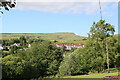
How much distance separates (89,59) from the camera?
3553cm

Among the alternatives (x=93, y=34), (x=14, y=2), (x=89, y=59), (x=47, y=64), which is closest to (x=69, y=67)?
(x=89, y=59)

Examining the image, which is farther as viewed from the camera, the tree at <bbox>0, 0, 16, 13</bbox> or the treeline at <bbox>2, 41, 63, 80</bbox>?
the treeline at <bbox>2, 41, 63, 80</bbox>

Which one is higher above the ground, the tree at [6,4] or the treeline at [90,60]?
the tree at [6,4]

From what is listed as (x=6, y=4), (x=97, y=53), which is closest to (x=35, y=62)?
(x=97, y=53)

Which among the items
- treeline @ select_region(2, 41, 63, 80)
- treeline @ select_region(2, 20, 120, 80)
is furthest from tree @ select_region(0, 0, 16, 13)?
treeline @ select_region(2, 41, 63, 80)

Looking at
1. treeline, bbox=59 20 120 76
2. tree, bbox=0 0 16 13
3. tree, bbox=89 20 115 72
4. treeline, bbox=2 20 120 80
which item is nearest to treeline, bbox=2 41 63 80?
treeline, bbox=2 20 120 80

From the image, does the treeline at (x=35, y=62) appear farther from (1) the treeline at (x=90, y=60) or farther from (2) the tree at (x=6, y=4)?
(2) the tree at (x=6, y=4)

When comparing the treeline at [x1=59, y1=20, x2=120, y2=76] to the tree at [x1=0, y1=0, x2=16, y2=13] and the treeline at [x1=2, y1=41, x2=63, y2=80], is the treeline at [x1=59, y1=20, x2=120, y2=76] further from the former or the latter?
the tree at [x1=0, y1=0, x2=16, y2=13]

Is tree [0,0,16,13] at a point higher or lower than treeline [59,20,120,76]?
higher

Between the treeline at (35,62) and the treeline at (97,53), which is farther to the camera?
the treeline at (35,62)

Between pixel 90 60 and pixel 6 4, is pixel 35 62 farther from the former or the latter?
pixel 6 4

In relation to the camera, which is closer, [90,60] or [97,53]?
[97,53]

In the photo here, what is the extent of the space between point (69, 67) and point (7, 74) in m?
10.5

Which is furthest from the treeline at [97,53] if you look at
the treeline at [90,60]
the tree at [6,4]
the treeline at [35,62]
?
the tree at [6,4]
